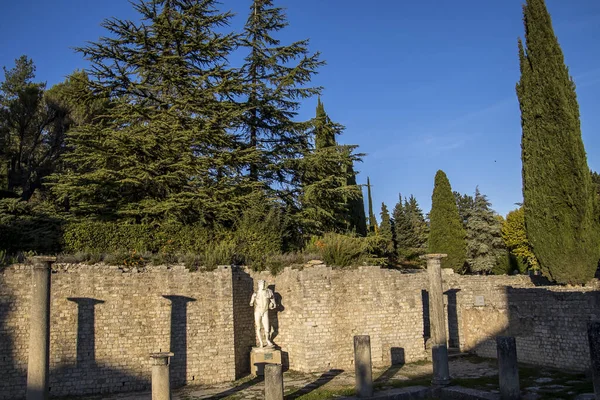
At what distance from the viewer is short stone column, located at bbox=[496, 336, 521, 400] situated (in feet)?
32.7

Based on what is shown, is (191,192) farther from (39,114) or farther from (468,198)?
(468,198)

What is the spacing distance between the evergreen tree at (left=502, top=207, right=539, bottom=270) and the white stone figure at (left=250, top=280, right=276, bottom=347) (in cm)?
2855

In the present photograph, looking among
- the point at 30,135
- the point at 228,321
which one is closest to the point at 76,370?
the point at 228,321

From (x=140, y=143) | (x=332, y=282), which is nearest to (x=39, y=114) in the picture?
(x=140, y=143)

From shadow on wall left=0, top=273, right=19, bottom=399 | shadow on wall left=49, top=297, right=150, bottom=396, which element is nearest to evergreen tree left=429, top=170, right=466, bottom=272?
shadow on wall left=49, top=297, right=150, bottom=396

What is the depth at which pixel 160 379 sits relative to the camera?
9.74 meters

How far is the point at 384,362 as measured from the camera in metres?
14.6

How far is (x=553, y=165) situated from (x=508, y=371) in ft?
38.2

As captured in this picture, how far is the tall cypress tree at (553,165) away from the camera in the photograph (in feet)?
59.8

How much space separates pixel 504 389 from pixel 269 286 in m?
7.35

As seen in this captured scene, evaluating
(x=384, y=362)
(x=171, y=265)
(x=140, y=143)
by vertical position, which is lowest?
(x=384, y=362)

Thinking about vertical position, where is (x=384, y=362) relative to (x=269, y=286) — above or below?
below

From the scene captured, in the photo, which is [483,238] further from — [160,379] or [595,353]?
[160,379]

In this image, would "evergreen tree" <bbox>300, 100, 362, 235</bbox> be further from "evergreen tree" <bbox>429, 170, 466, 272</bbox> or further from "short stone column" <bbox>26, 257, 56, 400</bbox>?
"evergreen tree" <bbox>429, 170, 466, 272</bbox>
